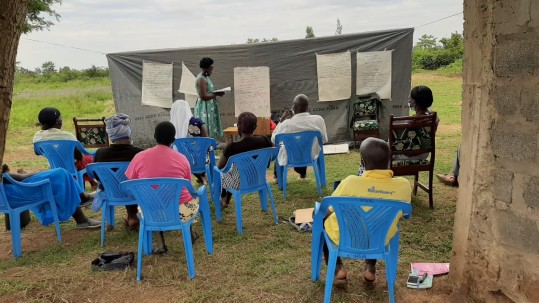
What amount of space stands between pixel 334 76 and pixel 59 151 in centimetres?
542

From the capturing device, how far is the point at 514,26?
2.62m

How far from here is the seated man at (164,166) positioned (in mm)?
3662

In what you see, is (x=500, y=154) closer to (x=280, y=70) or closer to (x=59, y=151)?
(x=59, y=151)

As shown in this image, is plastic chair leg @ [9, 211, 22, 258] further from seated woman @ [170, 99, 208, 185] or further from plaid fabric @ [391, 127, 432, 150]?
plaid fabric @ [391, 127, 432, 150]

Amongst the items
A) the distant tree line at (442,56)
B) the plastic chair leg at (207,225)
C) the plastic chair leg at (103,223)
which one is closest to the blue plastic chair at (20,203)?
the plastic chair leg at (103,223)

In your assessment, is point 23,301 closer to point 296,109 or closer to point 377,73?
point 296,109

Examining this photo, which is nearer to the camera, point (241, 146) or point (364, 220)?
point (364, 220)

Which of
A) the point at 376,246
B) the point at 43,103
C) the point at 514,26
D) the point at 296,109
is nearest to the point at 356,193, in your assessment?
the point at 376,246

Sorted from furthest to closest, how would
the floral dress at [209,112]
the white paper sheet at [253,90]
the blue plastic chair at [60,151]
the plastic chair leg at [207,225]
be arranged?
the white paper sheet at [253,90] < the floral dress at [209,112] < the blue plastic chair at [60,151] < the plastic chair leg at [207,225]

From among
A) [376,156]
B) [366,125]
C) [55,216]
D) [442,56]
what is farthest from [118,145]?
[442,56]

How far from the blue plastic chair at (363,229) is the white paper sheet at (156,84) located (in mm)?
6836

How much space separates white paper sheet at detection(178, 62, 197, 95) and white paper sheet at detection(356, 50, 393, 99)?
344 cm

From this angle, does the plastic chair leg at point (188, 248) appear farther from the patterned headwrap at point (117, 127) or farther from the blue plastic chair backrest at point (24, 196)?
the blue plastic chair backrest at point (24, 196)

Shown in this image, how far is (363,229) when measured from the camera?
2791 mm
